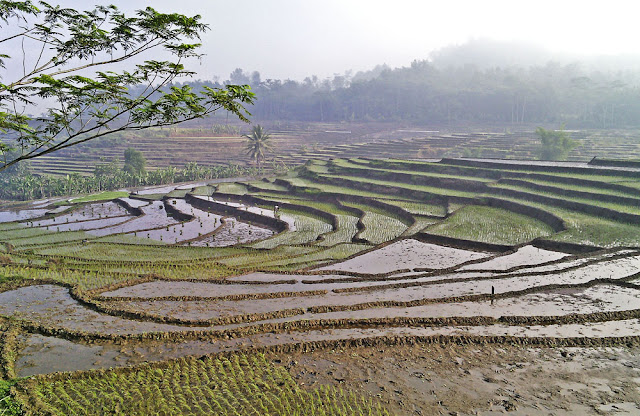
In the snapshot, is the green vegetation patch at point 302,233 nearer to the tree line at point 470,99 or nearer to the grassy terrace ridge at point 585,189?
the grassy terrace ridge at point 585,189

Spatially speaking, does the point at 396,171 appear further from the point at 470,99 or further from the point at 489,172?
the point at 470,99

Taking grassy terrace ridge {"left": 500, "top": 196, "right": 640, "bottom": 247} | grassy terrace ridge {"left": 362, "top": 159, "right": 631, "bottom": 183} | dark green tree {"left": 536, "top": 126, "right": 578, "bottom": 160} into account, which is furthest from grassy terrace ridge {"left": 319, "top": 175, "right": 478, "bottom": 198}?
dark green tree {"left": 536, "top": 126, "right": 578, "bottom": 160}

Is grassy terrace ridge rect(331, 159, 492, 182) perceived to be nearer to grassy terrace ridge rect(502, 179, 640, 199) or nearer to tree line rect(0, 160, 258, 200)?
grassy terrace ridge rect(502, 179, 640, 199)

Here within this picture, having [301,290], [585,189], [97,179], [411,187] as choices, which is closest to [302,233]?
[301,290]

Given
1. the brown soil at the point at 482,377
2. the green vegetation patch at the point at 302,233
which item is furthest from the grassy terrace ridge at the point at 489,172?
the brown soil at the point at 482,377

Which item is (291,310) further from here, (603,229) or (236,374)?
(603,229)
